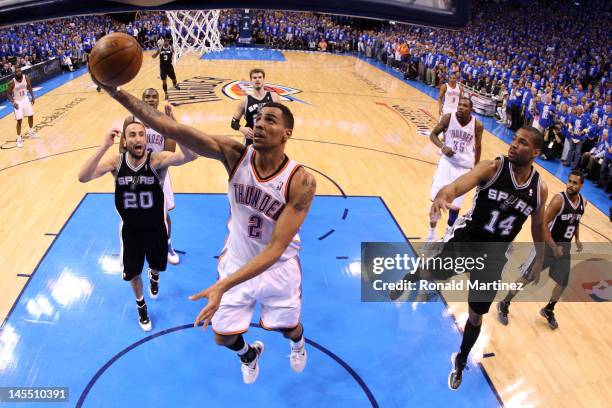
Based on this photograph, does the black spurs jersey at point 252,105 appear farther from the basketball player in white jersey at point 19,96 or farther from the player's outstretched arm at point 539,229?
the basketball player in white jersey at point 19,96

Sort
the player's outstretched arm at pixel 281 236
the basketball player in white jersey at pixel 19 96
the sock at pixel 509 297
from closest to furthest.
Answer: the player's outstretched arm at pixel 281 236 < the sock at pixel 509 297 < the basketball player in white jersey at pixel 19 96

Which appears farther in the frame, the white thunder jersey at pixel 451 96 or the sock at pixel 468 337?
the white thunder jersey at pixel 451 96

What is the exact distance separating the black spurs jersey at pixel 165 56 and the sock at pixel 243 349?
11145mm

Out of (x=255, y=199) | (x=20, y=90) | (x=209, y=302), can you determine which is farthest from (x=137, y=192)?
(x=20, y=90)

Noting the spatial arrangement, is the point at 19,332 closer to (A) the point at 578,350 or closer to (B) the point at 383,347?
(B) the point at 383,347

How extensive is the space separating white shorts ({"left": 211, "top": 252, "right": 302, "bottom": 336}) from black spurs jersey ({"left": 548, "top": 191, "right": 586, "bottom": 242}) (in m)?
2.63

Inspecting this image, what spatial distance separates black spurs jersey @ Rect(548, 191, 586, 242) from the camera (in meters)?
4.26

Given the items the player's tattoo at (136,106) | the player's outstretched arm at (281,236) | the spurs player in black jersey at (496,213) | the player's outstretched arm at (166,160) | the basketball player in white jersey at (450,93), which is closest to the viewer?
the player's tattoo at (136,106)

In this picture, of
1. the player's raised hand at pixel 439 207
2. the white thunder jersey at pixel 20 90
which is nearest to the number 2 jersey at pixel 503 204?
the player's raised hand at pixel 439 207

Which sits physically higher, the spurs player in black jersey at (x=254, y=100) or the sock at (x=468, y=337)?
the spurs player in black jersey at (x=254, y=100)

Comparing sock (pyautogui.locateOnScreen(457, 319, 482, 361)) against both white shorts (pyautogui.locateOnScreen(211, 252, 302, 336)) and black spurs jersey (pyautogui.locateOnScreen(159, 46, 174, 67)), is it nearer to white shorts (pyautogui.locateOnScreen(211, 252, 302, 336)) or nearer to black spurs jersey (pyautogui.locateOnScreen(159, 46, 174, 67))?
white shorts (pyautogui.locateOnScreen(211, 252, 302, 336))

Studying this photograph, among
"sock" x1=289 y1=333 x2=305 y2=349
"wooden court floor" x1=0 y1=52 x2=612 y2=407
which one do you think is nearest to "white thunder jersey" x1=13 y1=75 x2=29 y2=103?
"wooden court floor" x1=0 y1=52 x2=612 y2=407

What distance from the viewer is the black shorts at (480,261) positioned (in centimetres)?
359

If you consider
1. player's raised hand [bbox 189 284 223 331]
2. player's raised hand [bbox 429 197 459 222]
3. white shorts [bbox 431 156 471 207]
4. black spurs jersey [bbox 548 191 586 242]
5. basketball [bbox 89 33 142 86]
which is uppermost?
basketball [bbox 89 33 142 86]
